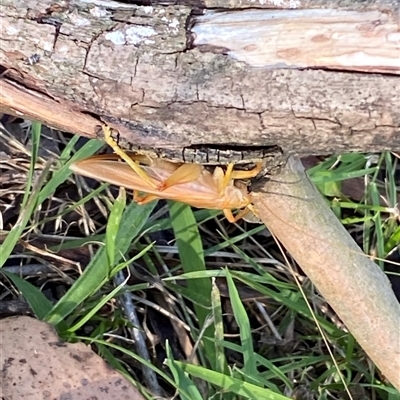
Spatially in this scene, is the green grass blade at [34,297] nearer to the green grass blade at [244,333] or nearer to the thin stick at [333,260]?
the green grass blade at [244,333]

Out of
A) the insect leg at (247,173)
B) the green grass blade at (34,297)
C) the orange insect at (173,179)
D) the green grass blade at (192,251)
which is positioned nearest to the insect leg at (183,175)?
the orange insect at (173,179)

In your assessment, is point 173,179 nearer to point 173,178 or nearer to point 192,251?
point 173,178

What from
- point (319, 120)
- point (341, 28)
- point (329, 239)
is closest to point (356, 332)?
point (329, 239)

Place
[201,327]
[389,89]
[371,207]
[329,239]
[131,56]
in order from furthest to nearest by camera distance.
Result: 1. [371,207]
2. [201,327]
3. [329,239]
4. [131,56]
5. [389,89]

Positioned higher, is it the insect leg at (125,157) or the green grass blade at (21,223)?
the insect leg at (125,157)

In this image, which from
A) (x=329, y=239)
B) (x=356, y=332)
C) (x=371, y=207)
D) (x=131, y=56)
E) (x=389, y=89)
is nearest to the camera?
(x=389, y=89)

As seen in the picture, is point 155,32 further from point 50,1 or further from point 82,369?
point 82,369

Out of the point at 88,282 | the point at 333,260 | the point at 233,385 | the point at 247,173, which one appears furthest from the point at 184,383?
the point at 247,173
